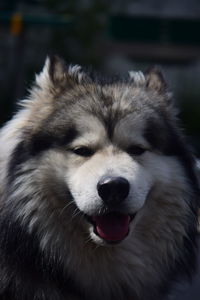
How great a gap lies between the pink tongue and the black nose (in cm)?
20

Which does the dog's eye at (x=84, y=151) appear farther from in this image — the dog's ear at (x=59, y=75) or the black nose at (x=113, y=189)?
the dog's ear at (x=59, y=75)

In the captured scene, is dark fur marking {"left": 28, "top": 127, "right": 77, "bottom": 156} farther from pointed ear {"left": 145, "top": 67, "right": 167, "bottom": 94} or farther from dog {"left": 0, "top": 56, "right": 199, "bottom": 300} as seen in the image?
pointed ear {"left": 145, "top": 67, "right": 167, "bottom": 94}

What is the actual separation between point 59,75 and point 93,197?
1.06 metres

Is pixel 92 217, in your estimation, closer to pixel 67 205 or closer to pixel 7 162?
pixel 67 205

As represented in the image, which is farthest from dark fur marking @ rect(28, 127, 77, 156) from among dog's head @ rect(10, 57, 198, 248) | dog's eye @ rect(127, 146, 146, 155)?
dog's eye @ rect(127, 146, 146, 155)

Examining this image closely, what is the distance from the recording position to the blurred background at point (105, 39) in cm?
1877

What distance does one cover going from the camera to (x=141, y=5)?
27.5m

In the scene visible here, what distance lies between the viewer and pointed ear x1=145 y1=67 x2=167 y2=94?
5.35 meters

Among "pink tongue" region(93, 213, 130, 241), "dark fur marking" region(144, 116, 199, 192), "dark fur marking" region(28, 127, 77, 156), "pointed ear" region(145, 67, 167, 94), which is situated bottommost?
"pink tongue" region(93, 213, 130, 241)

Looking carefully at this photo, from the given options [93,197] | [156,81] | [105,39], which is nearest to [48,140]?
[93,197]

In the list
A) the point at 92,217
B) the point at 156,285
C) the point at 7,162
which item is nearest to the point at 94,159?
the point at 92,217

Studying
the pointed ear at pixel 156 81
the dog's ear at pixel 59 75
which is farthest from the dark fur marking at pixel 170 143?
the dog's ear at pixel 59 75

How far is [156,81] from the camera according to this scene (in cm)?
539

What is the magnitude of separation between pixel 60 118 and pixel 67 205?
1.86 feet
